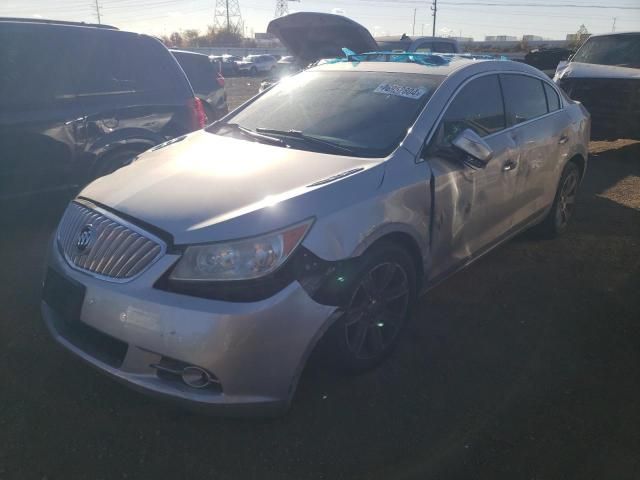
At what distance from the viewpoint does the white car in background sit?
130 ft

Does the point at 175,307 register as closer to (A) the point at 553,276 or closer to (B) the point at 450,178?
(B) the point at 450,178

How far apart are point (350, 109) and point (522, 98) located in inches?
63.7

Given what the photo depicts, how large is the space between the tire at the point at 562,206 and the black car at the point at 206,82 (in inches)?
200

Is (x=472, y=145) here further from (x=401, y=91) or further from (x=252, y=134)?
(x=252, y=134)

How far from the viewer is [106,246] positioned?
241 centimetres

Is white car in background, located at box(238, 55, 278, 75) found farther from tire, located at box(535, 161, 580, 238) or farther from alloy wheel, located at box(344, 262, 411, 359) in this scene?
alloy wheel, located at box(344, 262, 411, 359)

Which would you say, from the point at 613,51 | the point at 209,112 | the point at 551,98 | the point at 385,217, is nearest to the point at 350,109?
the point at 385,217

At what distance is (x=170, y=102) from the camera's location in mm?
5215

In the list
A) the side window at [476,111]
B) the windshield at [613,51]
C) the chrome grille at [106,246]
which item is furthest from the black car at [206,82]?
the windshield at [613,51]

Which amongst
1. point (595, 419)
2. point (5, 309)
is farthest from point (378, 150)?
point (5, 309)

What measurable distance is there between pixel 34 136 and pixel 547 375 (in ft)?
14.2

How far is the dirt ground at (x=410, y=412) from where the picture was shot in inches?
90.6

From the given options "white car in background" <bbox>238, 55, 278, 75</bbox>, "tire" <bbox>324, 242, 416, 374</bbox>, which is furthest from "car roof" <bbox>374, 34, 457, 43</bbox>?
"white car in background" <bbox>238, 55, 278, 75</bbox>

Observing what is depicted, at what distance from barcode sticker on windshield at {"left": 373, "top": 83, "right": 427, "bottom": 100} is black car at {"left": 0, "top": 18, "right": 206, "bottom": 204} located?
2.61m
